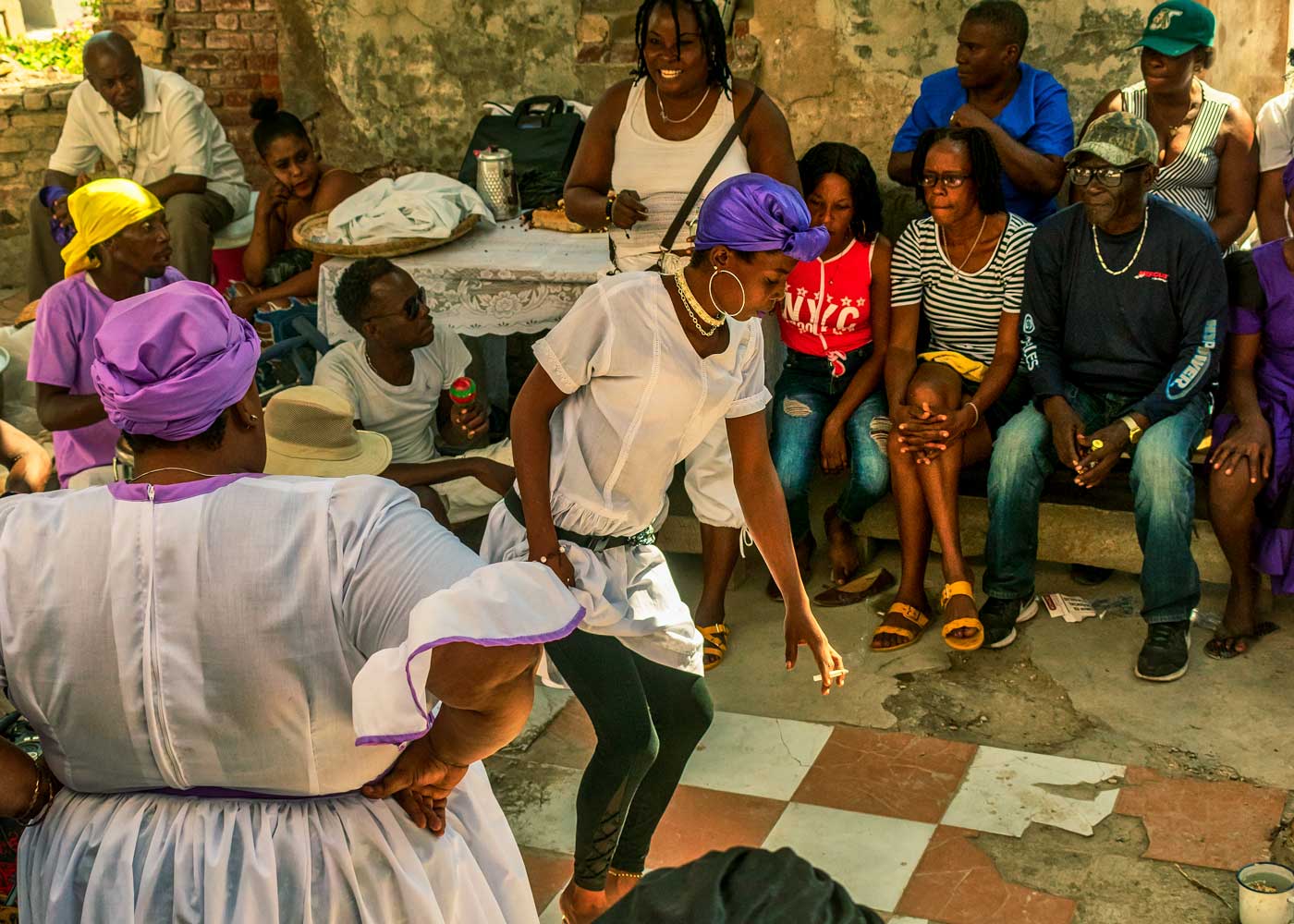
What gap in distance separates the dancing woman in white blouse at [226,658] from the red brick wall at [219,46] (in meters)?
5.85

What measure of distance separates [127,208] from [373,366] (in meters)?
0.94

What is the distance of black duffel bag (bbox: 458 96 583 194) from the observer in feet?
20.4

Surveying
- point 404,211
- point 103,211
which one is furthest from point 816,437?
point 103,211

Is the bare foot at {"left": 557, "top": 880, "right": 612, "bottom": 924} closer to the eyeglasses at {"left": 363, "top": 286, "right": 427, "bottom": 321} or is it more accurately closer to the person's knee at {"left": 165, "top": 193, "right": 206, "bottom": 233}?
the eyeglasses at {"left": 363, "top": 286, "right": 427, "bottom": 321}

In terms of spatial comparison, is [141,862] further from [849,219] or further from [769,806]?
[849,219]

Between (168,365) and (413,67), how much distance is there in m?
5.38

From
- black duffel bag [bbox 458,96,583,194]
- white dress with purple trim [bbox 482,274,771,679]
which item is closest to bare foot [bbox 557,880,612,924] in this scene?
white dress with purple trim [bbox 482,274,771,679]

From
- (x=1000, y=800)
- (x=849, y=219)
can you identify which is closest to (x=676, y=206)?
(x=849, y=219)

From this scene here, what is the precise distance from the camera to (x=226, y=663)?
6.23 ft

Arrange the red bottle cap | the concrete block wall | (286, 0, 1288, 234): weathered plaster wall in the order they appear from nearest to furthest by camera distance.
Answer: the red bottle cap
(286, 0, 1288, 234): weathered plaster wall
the concrete block wall

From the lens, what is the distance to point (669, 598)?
10.4ft

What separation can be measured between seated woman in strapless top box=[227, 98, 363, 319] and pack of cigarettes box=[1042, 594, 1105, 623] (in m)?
3.33

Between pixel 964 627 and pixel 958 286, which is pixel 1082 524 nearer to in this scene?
pixel 964 627

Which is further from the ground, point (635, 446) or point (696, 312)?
point (696, 312)
